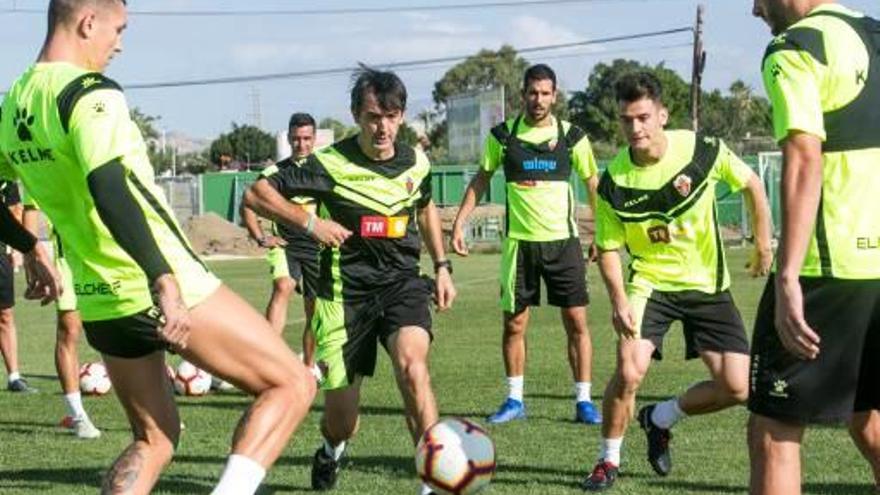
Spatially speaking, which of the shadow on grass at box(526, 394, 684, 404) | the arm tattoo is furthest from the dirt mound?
the arm tattoo

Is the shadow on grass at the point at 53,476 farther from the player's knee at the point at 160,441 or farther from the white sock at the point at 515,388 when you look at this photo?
the white sock at the point at 515,388

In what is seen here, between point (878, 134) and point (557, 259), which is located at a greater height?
point (878, 134)

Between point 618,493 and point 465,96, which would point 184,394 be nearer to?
point 618,493

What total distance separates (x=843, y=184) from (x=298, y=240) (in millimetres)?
8437

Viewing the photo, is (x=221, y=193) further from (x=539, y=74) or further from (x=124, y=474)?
(x=124, y=474)

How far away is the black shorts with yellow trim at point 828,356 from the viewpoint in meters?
5.06

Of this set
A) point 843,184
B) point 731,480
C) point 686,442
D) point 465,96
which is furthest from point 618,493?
point 465,96

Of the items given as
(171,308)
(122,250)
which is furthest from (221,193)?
(171,308)

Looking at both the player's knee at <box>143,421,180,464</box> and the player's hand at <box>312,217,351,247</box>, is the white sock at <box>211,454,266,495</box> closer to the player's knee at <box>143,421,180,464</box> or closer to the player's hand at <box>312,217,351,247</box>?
the player's knee at <box>143,421,180,464</box>

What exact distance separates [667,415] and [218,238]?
127 feet

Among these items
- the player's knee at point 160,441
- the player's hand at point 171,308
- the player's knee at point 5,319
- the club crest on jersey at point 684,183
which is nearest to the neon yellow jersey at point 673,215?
the club crest on jersey at point 684,183

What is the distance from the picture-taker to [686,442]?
30.1 ft

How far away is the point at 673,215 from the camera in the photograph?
822 centimetres

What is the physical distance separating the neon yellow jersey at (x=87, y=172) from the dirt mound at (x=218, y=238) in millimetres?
38787
